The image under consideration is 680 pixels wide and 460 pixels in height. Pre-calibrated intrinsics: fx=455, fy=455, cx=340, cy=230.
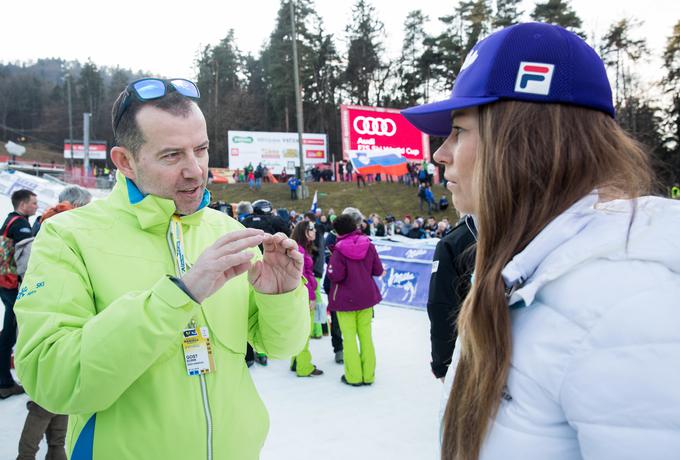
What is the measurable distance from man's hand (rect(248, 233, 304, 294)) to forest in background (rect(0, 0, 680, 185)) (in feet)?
67.9

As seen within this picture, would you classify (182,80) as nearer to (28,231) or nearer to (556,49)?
(556,49)

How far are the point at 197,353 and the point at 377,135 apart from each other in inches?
900

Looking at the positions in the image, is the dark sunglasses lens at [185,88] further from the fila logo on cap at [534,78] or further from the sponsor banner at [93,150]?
the sponsor banner at [93,150]

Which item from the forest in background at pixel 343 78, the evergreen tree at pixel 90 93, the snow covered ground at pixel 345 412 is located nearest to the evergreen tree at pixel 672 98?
the forest in background at pixel 343 78

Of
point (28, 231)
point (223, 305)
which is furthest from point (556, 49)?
point (28, 231)

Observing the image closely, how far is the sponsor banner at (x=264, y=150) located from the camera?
111 feet

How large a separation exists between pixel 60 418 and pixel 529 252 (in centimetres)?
376

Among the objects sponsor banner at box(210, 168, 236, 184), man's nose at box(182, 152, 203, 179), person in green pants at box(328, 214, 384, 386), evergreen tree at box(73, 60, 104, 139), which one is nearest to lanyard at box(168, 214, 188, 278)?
man's nose at box(182, 152, 203, 179)

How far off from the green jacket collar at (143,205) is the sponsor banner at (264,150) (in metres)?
32.8

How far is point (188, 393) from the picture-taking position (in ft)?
4.81

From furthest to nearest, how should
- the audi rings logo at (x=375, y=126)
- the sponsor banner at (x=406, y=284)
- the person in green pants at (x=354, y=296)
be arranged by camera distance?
the audi rings logo at (x=375, y=126)
the sponsor banner at (x=406, y=284)
the person in green pants at (x=354, y=296)

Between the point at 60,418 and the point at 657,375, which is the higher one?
the point at 657,375

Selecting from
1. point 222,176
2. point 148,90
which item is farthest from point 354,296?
point 222,176

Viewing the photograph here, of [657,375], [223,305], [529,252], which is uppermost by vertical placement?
[529,252]
